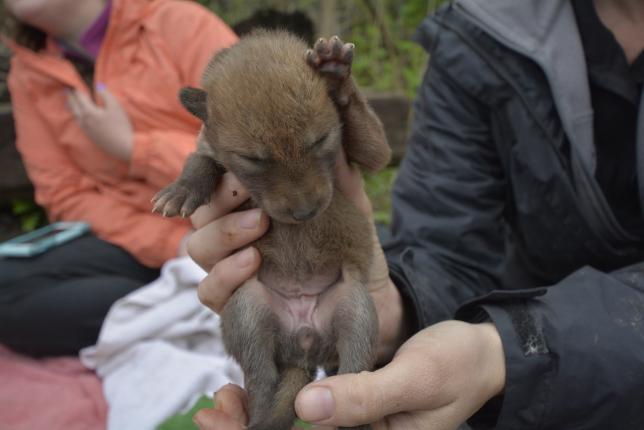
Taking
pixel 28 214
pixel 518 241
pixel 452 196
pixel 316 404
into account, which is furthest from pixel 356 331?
pixel 28 214

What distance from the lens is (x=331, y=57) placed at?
1.57 meters

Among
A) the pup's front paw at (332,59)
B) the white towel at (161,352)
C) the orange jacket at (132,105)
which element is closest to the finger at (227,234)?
the pup's front paw at (332,59)

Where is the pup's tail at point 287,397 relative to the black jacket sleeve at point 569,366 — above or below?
below

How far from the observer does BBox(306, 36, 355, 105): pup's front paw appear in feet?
5.10

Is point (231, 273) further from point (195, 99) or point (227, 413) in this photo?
point (195, 99)

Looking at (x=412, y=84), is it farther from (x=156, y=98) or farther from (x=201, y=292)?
(x=201, y=292)

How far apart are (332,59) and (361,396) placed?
0.88m

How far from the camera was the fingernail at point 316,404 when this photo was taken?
1412mm

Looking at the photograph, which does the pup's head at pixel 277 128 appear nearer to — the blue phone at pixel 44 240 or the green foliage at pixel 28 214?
the blue phone at pixel 44 240

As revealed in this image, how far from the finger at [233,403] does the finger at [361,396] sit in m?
0.38

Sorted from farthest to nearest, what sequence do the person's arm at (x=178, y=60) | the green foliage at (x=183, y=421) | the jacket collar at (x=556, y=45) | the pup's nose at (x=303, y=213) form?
the person's arm at (x=178, y=60), the green foliage at (x=183, y=421), the jacket collar at (x=556, y=45), the pup's nose at (x=303, y=213)

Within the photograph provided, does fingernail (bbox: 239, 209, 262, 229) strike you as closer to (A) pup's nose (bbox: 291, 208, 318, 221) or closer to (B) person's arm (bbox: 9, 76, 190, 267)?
(A) pup's nose (bbox: 291, 208, 318, 221)

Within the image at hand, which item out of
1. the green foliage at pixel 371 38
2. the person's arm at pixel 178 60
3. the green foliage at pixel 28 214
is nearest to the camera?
the person's arm at pixel 178 60

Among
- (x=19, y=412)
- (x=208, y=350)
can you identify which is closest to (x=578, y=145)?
(x=208, y=350)
